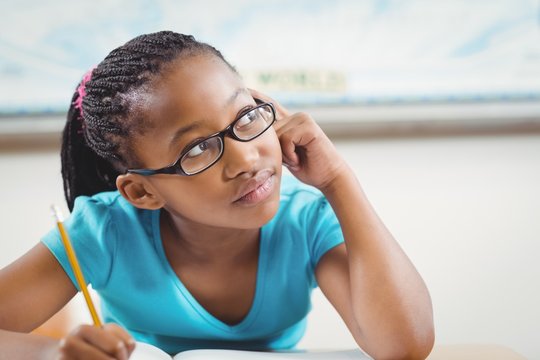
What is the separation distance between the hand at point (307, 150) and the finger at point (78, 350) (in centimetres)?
43

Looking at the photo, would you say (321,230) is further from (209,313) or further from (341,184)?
(209,313)

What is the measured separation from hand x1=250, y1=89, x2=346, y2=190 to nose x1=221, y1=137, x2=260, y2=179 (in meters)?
0.10

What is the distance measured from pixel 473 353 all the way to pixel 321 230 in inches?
11.4

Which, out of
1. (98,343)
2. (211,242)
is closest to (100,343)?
(98,343)

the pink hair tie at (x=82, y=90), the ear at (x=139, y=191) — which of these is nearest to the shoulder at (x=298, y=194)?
the ear at (x=139, y=191)

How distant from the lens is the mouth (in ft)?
2.85

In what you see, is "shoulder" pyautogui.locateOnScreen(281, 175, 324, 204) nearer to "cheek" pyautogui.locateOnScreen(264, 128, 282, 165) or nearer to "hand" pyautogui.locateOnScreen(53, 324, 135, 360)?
"cheek" pyautogui.locateOnScreen(264, 128, 282, 165)

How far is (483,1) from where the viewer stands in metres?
2.04

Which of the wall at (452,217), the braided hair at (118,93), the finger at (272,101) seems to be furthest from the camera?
the wall at (452,217)

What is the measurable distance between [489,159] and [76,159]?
139 cm

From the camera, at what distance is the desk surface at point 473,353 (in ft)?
2.75

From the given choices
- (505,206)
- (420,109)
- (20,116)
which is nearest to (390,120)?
(420,109)

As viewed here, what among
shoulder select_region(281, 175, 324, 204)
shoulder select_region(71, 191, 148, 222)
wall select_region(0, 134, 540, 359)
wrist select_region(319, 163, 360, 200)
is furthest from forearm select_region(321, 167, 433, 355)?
wall select_region(0, 134, 540, 359)

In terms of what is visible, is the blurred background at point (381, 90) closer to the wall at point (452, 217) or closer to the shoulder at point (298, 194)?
the wall at point (452, 217)
